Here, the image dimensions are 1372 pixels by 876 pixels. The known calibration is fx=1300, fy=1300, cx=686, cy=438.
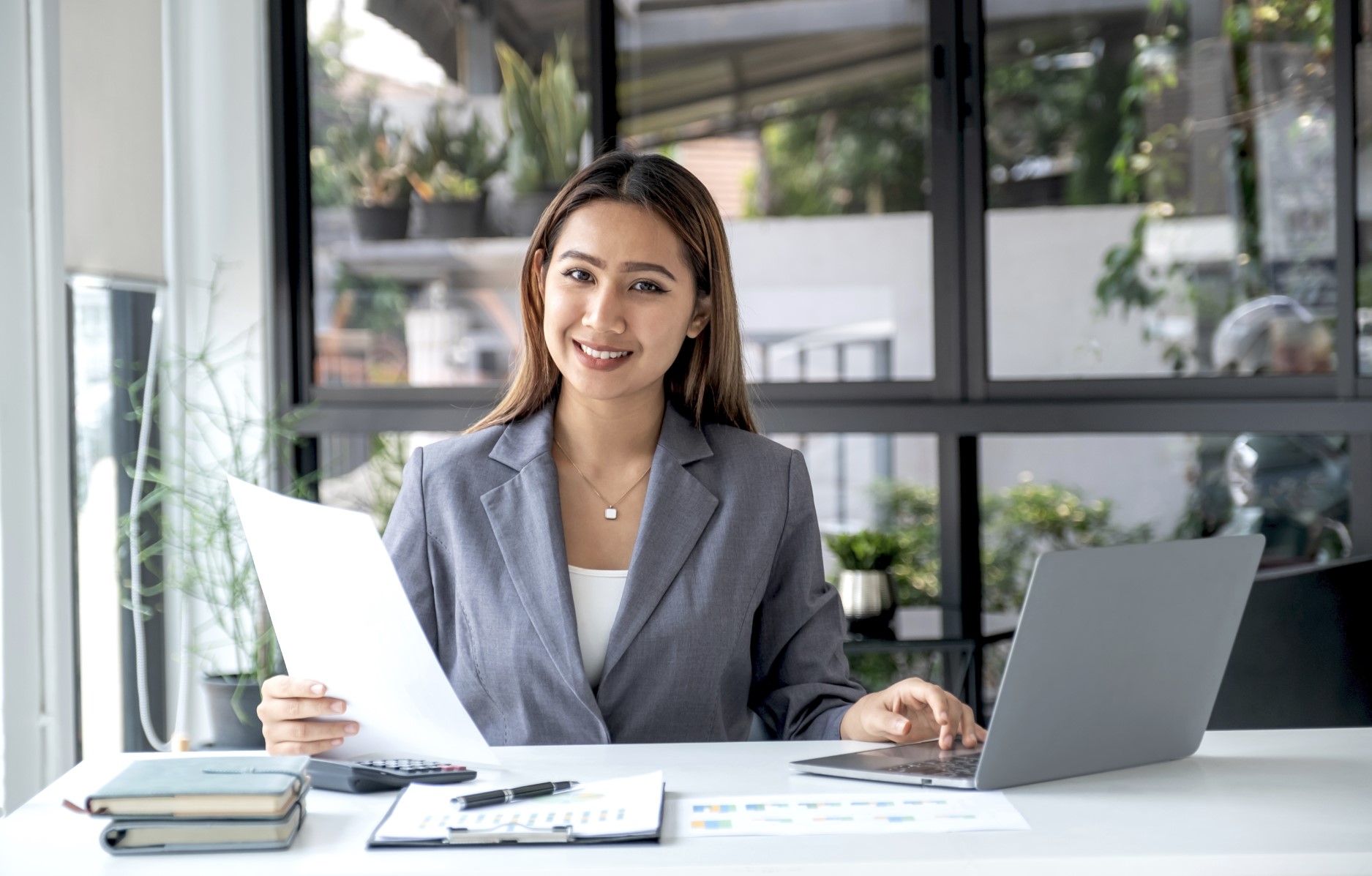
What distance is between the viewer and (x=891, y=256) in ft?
12.6

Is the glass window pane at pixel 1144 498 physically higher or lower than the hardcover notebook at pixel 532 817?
higher

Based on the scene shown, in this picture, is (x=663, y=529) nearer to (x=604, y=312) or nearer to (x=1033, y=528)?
(x=604, y=312)

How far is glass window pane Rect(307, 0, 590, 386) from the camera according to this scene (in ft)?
11.5

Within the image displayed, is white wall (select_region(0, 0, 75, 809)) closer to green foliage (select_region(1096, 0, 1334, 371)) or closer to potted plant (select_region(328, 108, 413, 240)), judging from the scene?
potted plant (select_region(328, 108, 413, 240))

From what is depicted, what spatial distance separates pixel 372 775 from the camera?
1.33 m

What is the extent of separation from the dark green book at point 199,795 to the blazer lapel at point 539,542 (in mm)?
604

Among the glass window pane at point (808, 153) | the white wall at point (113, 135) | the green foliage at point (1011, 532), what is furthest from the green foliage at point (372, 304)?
the green foliage at point (1011, 532)

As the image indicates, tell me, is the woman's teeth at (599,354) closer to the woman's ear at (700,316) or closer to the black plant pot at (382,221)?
the woman's ear at (700,316)

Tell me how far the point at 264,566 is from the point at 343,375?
87.9 inches

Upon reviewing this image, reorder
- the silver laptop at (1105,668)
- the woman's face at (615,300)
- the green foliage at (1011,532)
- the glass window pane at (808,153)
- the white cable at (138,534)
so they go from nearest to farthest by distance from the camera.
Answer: the silver laptop at (1105,668) → the woman's face at (615,300) → the white cable at (138,534) → the green foliage at (1011,532) → the glass window pane at (808,153)

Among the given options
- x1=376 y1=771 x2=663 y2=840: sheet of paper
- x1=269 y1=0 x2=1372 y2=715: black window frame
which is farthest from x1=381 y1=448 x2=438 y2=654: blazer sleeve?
x1=269 y1=0 x2=1372 y2=715: black window frame

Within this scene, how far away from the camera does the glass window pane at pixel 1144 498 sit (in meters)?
3.29

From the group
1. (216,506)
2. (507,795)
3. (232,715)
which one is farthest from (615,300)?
(232,715)

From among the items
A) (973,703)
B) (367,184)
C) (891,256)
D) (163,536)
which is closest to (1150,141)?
(891,256)
